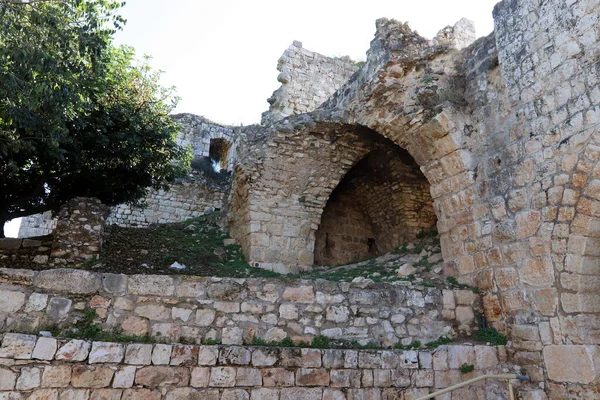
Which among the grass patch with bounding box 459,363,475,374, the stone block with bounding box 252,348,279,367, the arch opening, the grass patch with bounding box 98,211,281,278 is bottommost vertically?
the grass patch with bounding box 459,363,475,374

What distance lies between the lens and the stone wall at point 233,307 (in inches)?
164

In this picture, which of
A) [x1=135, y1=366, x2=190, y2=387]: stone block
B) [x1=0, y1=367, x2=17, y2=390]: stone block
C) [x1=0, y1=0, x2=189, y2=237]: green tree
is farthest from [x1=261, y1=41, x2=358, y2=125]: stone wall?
[x1=0, y1=367, x2=17, y2=390]: stone block

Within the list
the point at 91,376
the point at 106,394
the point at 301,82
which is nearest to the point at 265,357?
the point at 106,394

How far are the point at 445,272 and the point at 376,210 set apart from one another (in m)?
3.41

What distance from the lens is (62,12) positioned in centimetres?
553

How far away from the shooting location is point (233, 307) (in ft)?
15.6

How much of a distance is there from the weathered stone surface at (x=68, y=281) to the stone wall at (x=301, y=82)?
8179mm

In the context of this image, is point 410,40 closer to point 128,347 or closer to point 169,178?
point 169,178

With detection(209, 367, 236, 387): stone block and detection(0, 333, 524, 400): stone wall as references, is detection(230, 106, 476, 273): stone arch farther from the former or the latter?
detection(209, 367, 236, 387): stone block

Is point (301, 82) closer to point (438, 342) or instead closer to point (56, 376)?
point (438, 342)

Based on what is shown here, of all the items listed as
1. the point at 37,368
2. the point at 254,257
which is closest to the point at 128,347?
the point at 37,368

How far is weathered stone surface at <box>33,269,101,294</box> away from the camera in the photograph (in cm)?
422

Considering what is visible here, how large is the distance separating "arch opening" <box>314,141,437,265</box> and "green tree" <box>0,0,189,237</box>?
3362 mm

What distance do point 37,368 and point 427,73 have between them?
6066 mm
